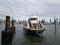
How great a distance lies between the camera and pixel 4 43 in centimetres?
2681

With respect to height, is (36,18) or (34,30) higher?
(36,18)

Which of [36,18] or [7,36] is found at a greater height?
[36,18]

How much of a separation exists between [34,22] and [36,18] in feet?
8.37

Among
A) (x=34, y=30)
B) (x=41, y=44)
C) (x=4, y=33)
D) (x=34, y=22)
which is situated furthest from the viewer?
(x=34, y=22)

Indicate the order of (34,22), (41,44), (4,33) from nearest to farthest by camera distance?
(4,33)
(41,44)
(34,22)

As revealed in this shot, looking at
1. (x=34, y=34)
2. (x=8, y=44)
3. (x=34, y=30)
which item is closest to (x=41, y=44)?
(x=8, y=44)

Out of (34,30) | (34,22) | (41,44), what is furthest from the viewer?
(34,22)

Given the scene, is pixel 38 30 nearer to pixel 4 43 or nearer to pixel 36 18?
pixel 36 18

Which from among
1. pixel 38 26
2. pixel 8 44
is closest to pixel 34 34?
pixel 38 26

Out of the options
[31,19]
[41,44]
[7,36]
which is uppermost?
[31,19]

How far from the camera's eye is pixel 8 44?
27.2 meters

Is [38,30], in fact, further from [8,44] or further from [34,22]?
[8,44]

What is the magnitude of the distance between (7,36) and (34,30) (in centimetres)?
2099

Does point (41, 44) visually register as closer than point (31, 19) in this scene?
Yes
